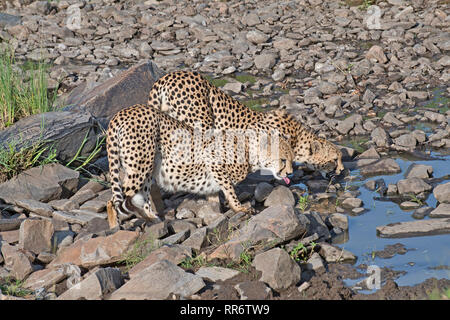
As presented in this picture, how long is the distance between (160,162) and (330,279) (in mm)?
2547

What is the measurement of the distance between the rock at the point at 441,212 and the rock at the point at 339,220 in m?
0.90

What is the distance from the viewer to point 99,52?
45.6 ft

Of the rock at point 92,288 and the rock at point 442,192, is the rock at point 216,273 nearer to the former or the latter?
the rock at point 92,288

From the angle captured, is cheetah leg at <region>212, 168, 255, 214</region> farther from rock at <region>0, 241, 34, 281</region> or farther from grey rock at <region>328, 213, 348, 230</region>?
rock at <region>0, 241, 34, 281</region>

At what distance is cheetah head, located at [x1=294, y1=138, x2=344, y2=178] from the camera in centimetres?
Answer: 816

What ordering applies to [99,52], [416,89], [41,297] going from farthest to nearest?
[99,52]
[416,89]
[41,297]

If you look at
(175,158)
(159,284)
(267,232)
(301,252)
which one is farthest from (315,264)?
(175,158)

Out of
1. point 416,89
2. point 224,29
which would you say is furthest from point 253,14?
point 416,89

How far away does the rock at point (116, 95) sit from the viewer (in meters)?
9.00

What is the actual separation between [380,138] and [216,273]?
421 cm

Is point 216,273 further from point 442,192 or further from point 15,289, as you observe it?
point 442,192

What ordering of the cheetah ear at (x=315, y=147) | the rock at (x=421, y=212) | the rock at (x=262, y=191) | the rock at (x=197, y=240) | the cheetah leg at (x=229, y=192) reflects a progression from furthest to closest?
the cheetah ear at (x=315, y=147), the rock at (x=262, y=191), the cheetah leg at (x=229, y=192), the rock at (x=421, y=212), the rock at (x=197, y=240)

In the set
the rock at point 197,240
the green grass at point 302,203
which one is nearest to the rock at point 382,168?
the green grass at point 302,203

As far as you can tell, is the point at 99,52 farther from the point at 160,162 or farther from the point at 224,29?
the point at 160,162
